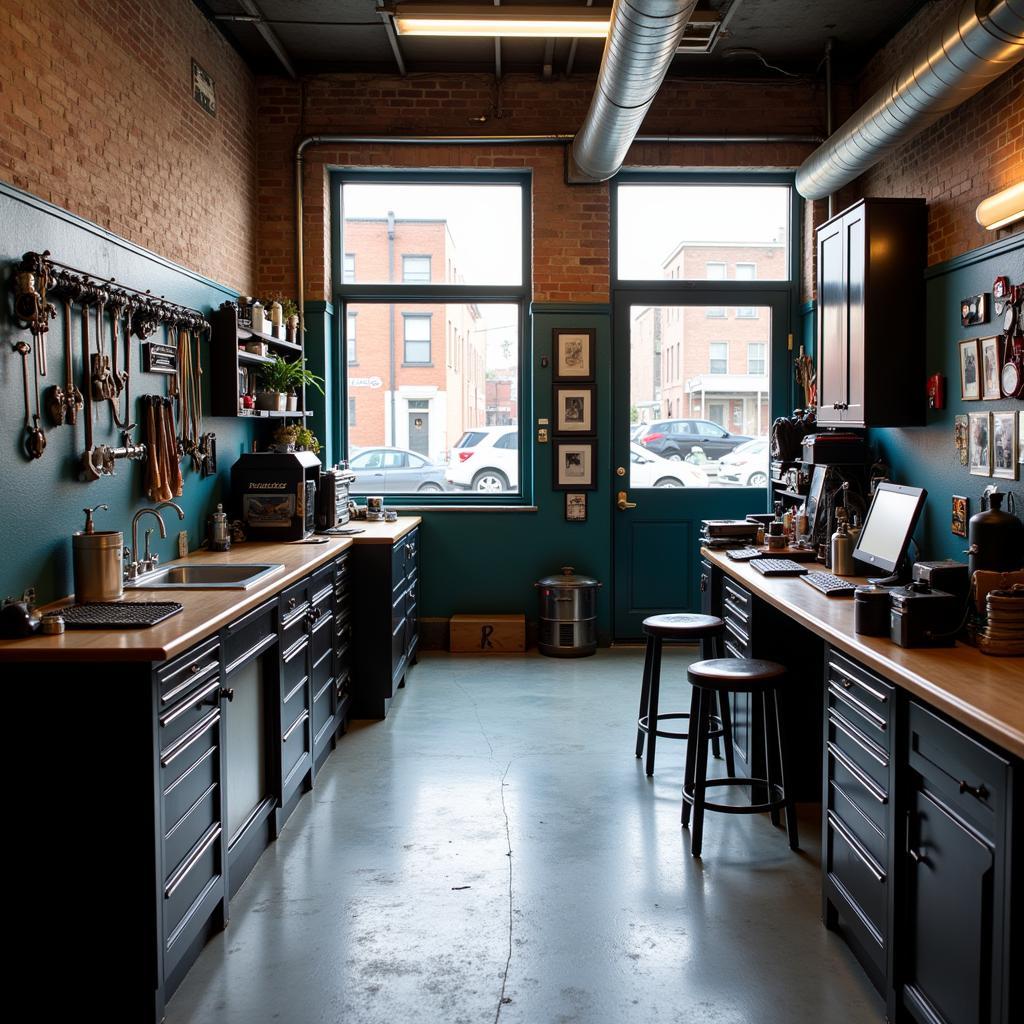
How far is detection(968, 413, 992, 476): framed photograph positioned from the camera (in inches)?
179

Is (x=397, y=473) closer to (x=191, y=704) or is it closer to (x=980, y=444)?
(x=980, y=444)

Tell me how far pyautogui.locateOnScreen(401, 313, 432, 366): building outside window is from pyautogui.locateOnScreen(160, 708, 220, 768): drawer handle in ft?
15.8

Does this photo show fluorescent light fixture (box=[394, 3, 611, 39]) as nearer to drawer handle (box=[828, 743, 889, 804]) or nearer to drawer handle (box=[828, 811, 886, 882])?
drawer handle (box=[828, 743, 889, 804])

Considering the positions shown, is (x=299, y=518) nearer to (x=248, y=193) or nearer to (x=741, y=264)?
(x=248, y=193)

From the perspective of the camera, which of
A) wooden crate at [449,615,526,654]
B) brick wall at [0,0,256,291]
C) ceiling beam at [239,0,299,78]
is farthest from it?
wooden crate at [449,615,526,654]

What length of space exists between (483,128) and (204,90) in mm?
2150

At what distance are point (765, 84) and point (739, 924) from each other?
19.9ft

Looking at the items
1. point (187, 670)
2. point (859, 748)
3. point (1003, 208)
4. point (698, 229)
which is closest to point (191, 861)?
point (187, 670)

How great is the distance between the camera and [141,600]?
12.6ft

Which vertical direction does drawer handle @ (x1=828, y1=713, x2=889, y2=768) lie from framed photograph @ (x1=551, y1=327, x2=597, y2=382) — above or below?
below

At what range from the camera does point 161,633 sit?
3.03m

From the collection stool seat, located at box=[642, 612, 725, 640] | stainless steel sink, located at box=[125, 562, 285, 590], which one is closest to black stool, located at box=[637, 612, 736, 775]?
stool seat, located at box=[642, 612, 725, 640]

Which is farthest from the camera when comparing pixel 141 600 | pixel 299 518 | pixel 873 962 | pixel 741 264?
pixel 741 264

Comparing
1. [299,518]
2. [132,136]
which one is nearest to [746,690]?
[299,518]
